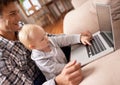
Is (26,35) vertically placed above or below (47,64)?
above

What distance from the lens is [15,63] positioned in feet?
4.09

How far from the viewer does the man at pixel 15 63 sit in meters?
1.10

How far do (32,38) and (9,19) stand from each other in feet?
0.55

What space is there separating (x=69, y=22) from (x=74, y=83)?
0.68 metres

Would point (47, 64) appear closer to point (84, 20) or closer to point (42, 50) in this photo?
point (42, 50)

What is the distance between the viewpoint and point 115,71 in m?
0.96

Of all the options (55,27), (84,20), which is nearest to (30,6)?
(55,27)

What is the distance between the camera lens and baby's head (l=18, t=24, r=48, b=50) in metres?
1.31

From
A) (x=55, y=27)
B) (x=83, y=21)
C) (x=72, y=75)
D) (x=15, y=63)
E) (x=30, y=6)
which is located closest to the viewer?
(x=72, y=75)

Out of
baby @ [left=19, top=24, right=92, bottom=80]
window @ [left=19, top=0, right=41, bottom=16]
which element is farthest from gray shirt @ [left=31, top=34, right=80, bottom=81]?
window @ [left=19, top=0, right=41, bottom=16]

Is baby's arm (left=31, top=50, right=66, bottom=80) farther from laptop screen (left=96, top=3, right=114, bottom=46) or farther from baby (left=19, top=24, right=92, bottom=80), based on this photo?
laptop screen (left=96, top=3, right=114, bottom=46)

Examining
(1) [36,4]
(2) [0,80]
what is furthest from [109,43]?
(1) [36,4]

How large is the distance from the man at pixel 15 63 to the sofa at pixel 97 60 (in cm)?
7

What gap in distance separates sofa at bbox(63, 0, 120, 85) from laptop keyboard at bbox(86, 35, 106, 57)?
0.10 metres
